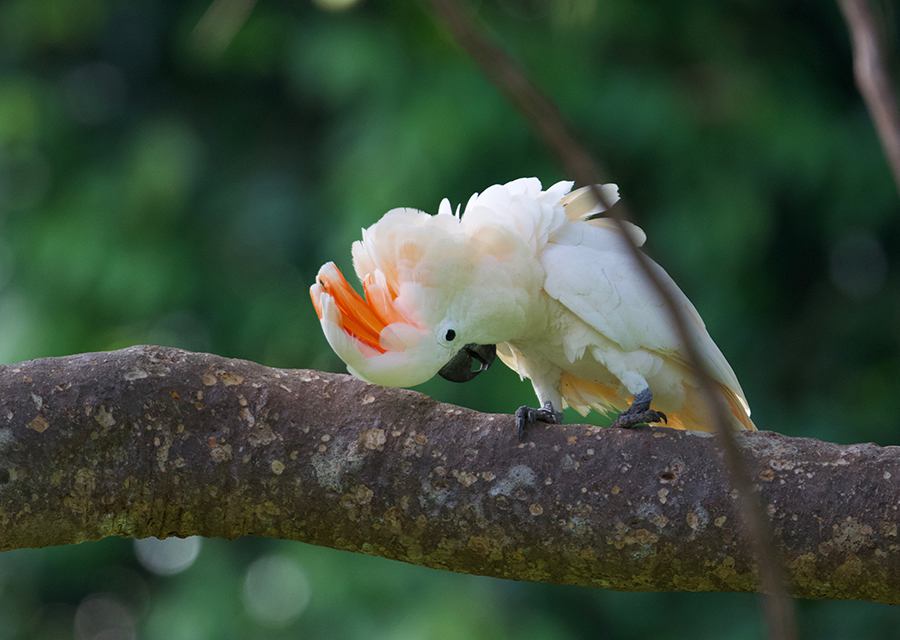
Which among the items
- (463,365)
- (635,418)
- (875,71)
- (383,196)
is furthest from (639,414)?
(383,196)

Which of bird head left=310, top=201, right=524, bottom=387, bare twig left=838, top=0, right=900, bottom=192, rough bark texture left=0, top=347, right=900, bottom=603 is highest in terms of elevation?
bird head left=310, top=201, right=524, bottom=387

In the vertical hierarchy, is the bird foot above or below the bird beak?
below

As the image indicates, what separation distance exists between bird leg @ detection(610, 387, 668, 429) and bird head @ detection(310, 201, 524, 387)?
7.3 inches

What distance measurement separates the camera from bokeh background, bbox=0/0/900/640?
3123 millimetres

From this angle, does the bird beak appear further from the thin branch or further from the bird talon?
the thin branch

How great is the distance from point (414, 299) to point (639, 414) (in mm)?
320

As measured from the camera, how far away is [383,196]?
296 centimetres

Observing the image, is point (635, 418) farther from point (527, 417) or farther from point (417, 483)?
point (417, 483)

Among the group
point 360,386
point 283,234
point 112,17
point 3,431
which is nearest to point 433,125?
point 283,234

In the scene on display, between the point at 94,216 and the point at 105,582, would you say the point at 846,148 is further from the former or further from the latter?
the point at 105,582

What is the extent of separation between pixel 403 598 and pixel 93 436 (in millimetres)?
1959

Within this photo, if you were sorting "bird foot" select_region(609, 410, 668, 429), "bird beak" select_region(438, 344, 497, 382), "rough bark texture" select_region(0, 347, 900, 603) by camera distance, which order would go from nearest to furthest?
1. "rough bark texture" select_region(0, 347, 900, 603)
2. "bird foot" select_region(609, 410, 668, 429)
3. "bird beak" select_region(438, 344, 497, 382)

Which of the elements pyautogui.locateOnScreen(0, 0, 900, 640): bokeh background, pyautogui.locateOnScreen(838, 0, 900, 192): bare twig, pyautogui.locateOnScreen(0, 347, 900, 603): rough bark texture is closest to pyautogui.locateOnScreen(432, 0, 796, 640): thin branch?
pyautogui.locateOnScreen(838, 0, 900, 192): bare twig

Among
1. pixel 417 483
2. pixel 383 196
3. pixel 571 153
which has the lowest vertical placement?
pixel 417 483
